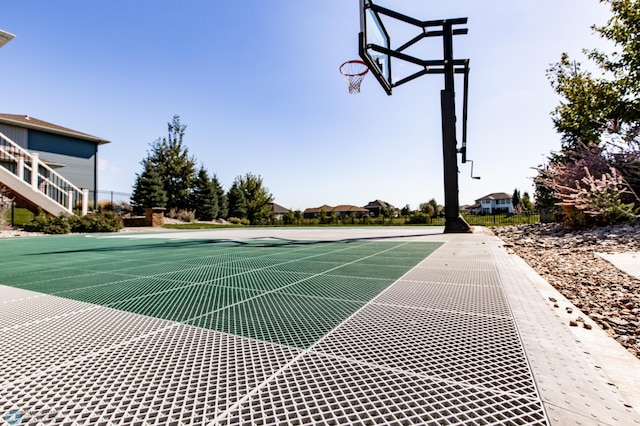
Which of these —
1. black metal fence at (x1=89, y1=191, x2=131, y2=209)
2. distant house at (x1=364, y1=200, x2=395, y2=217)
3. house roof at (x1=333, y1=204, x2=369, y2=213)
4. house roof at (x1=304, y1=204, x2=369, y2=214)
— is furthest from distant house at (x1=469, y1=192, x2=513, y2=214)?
black metal fence at (x1=89, y1=191, x2=131, y2=209)

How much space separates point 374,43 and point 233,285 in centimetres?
705

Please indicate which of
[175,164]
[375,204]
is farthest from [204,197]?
[375,204]

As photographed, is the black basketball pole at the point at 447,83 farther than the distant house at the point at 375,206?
No

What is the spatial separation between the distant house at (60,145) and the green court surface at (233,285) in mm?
18284

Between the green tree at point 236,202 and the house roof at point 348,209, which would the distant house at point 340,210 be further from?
the green tree at point 236,202

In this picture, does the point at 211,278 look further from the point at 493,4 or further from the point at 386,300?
the point at 493,4

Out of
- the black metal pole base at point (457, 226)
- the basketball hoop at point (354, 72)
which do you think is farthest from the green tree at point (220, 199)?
the black metal pole base at point (457, 226)

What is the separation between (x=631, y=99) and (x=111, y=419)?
12.3m

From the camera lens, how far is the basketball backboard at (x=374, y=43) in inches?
263

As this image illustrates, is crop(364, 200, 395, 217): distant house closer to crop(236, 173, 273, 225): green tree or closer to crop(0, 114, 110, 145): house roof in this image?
crop(236, 173, 273, 225): green tree

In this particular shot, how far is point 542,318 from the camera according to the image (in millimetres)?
1715

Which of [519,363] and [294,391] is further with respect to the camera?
[519,363]

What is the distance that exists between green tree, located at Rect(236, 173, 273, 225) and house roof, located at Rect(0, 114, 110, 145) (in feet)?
35.7

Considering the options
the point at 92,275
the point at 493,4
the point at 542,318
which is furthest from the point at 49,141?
the point at 542,318
